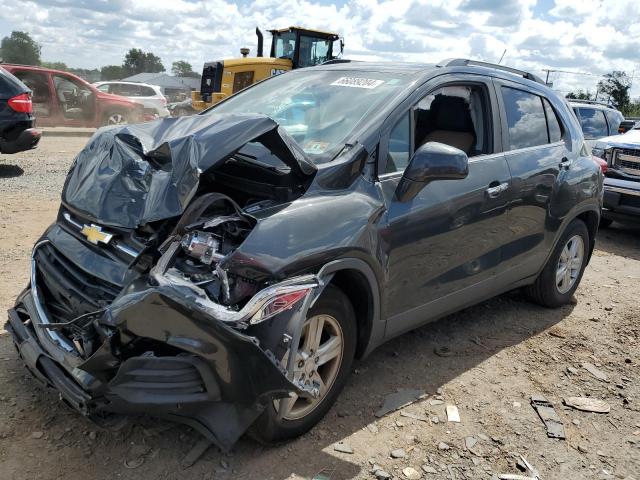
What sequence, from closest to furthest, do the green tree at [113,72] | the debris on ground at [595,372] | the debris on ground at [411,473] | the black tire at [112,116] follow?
1. the debris on ground at [411,473]
2. the debris on ground at [595,372]
3. the black tire at [112,116]
4. the green tree at [113,72]

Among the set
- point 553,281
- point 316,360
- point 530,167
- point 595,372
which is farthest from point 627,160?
point 316,360

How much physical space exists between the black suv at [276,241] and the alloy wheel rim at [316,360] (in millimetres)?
11

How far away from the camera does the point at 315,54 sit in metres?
14.6

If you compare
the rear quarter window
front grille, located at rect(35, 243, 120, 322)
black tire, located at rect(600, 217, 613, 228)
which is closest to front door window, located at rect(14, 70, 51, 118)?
the rear quarter window

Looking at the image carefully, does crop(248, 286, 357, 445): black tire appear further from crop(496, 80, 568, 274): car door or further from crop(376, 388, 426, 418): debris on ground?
crop(496, 80, 568, 274): car door

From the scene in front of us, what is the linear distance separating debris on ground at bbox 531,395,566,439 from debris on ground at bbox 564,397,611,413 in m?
0.15

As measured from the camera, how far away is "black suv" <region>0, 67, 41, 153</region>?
30.4ft

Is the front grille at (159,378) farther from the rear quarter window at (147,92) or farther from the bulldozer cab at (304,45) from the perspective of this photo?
the rear quarter window at (147,92)

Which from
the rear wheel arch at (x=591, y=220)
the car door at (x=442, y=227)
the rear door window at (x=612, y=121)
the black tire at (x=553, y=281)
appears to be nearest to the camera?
the car door at (x=442, y=227)

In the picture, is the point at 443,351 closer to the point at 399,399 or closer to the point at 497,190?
the point at 399,399

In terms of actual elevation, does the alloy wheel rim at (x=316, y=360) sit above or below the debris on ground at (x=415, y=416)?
above

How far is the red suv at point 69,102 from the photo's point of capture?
15.5m

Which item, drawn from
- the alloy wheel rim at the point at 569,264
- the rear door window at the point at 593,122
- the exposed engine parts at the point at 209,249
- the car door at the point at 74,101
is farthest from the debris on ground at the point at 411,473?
the car door at the point at 74,101

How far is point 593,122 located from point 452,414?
9388 millimetres
